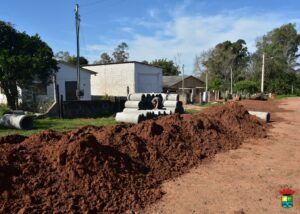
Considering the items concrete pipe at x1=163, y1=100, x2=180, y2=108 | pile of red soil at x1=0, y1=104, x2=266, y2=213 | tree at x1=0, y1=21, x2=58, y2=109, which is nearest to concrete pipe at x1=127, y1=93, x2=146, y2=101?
concrete pipe at x1=163, y1=100, x2=180, y2=108

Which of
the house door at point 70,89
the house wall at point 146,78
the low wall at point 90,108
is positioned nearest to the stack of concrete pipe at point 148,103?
the low wall at point 90,108

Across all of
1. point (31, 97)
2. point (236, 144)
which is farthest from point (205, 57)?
point (236, 144)

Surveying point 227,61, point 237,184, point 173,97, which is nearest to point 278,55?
point 227,61

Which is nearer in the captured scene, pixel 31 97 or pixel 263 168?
pixel 263 168

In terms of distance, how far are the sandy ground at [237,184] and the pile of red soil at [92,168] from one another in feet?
1.28

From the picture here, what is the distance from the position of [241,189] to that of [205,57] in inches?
2382

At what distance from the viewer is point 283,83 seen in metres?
53.6

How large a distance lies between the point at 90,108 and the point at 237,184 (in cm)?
1315

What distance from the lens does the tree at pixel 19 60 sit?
16.8 m

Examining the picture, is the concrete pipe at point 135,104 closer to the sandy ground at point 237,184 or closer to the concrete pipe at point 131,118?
the concrete pipe at point 131,118

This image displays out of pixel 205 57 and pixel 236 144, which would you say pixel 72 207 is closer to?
pixel 236 144

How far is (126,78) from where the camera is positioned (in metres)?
33.8

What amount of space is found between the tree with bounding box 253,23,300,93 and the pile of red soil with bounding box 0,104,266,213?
51.0m

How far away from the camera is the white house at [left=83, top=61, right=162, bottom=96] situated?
3366 cm
